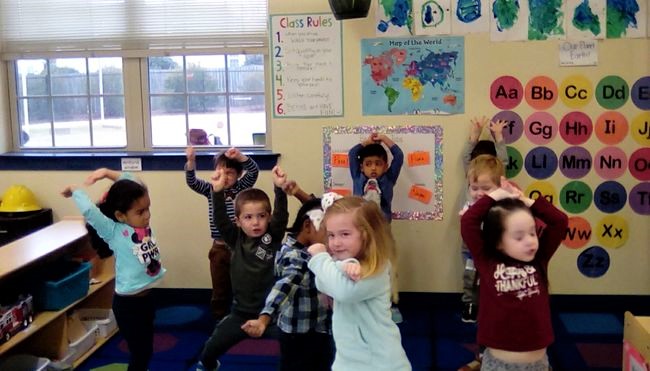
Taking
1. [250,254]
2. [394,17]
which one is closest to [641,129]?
[394,17]

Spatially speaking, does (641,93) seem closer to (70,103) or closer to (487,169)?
(487,169)

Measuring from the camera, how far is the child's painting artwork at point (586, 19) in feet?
12.7

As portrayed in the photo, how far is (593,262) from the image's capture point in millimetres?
4121

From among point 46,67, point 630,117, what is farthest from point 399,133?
point 46,67

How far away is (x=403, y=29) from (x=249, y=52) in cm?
94

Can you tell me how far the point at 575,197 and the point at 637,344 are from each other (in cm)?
152

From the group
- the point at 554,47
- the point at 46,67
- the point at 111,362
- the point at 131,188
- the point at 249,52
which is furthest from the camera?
the point at 46,67

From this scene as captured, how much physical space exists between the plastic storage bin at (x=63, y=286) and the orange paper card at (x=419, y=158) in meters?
1.84

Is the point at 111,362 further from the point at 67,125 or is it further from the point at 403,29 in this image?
the point at 403,29

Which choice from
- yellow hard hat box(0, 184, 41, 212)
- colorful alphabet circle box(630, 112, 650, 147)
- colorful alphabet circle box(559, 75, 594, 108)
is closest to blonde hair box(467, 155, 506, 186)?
colorful alphabet circle box(559, 75, 594, 108)

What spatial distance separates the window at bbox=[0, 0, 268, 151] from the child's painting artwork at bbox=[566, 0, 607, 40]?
1.72 meters

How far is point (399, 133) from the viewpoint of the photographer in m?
4.08

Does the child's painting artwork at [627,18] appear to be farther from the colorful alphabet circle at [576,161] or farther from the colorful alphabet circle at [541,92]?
the colorful alphabet circle at [576,161]

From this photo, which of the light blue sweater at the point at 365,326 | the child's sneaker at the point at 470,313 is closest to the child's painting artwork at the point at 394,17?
the child's sneaker at the point at 470,313
